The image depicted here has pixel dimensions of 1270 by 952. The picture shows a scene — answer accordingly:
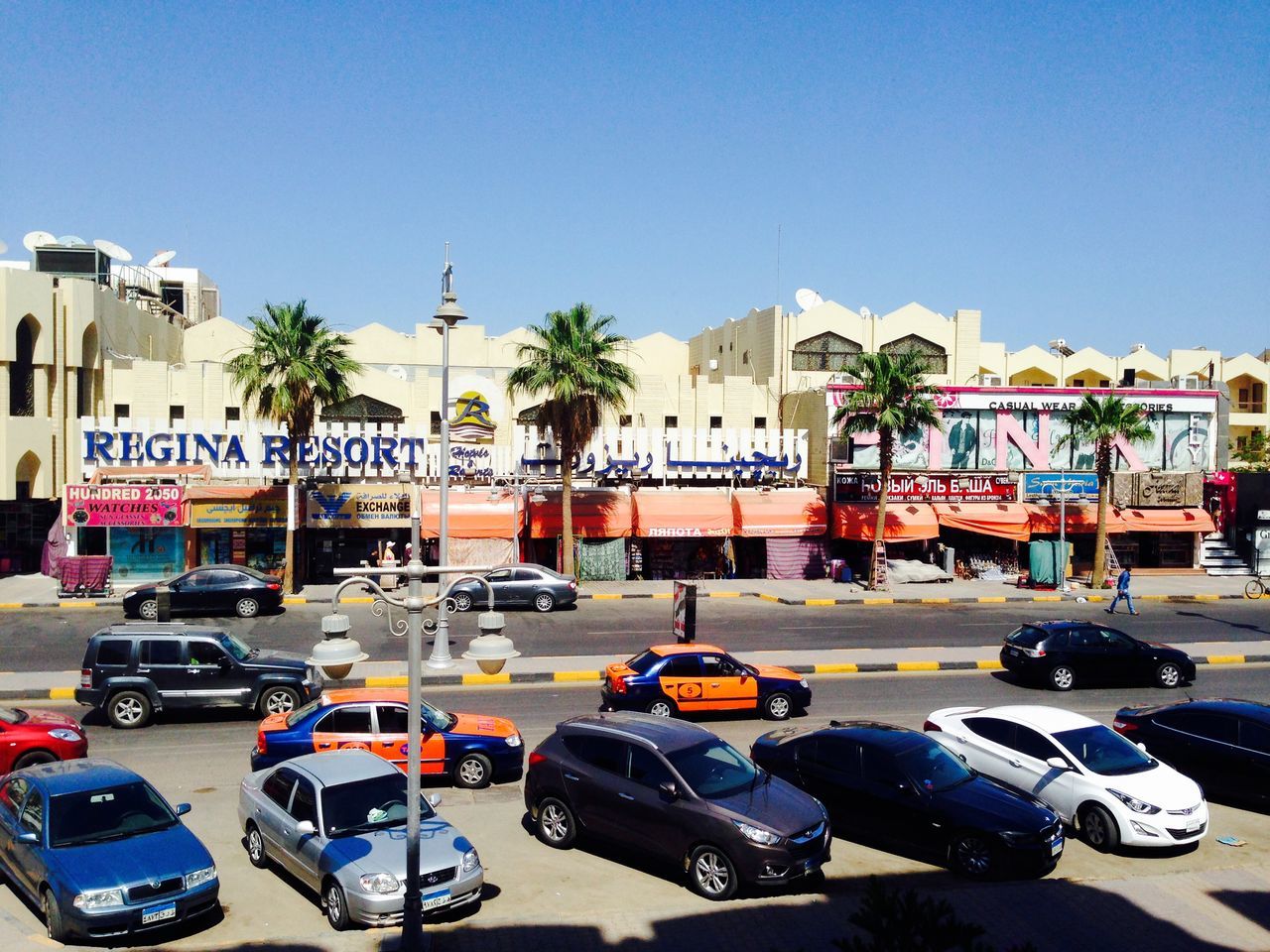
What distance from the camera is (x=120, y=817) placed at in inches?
432

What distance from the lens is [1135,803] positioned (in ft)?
42.5

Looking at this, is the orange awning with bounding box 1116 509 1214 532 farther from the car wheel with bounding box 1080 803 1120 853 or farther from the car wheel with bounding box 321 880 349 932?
the car wheel with bounding box 321 880 349 932

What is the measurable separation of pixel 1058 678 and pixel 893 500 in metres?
19.8

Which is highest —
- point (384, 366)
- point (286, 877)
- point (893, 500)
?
point (384, 366)

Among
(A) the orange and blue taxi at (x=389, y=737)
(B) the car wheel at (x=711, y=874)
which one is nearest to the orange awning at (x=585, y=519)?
(A) the orange and blue taxi at (x=389, y=737)

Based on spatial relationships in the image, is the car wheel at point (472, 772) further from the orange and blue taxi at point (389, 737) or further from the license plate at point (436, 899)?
the license plate at point (436, 899)

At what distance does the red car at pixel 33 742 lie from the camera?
14.5 meters

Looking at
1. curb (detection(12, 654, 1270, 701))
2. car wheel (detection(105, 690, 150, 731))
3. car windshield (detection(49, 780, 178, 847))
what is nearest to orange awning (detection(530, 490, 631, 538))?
curb (detection(12, 654, 1270, 701))

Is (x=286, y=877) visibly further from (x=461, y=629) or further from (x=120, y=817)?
(x=461, y=629)

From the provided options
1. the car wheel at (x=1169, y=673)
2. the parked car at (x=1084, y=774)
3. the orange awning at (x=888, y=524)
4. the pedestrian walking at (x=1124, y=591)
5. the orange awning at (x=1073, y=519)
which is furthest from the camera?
the orange awning at (x=1073, y=519)

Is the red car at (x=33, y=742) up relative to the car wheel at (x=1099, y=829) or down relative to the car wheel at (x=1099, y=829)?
up

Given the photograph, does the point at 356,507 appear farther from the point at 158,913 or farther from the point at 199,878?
the point at 158,913

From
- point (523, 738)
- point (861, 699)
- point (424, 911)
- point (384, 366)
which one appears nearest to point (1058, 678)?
point (861, 699)

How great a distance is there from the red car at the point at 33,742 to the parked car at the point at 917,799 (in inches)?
378
